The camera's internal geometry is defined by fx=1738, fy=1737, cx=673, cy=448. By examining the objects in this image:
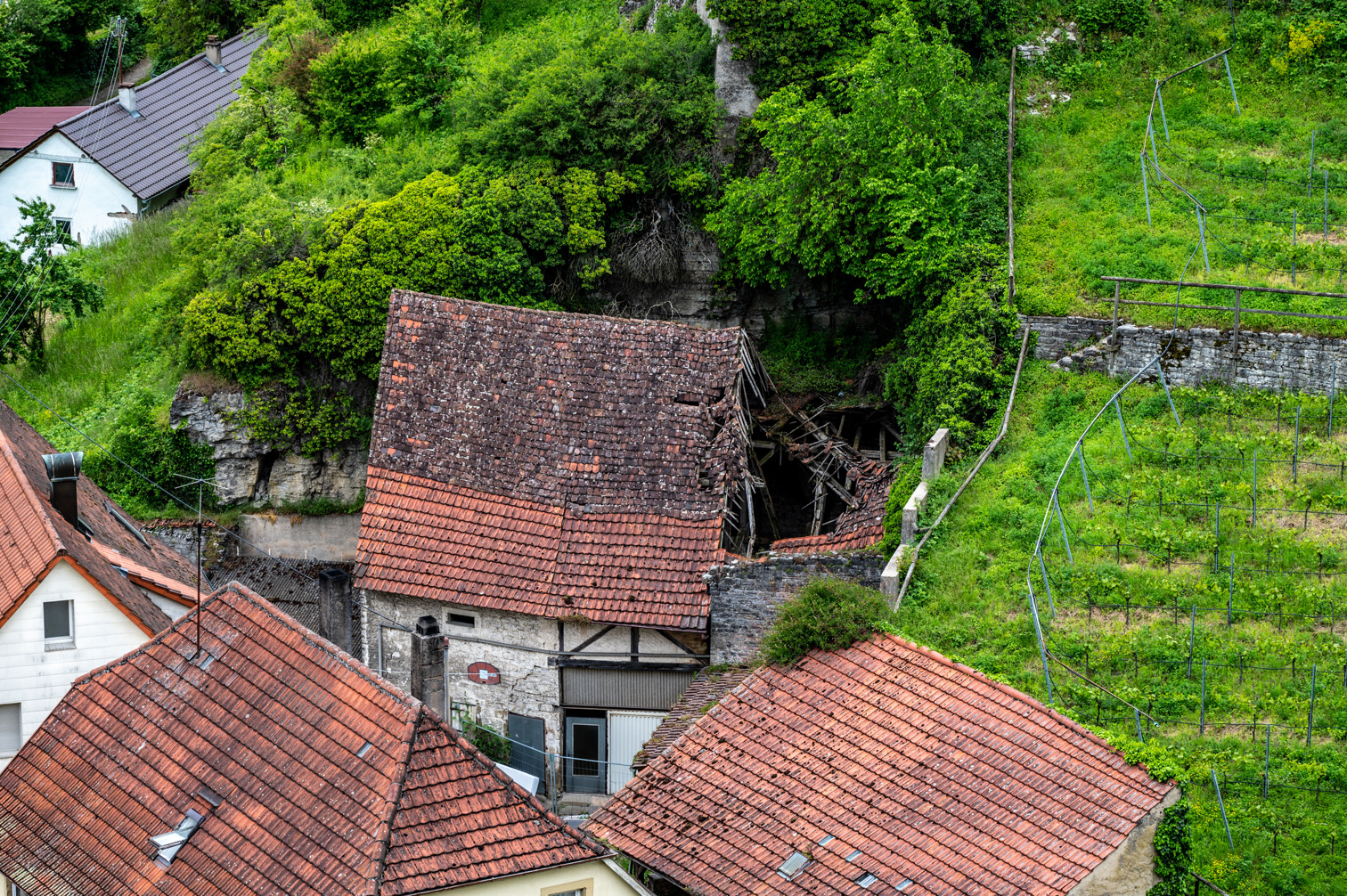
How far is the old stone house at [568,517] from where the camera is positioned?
29.3 meters

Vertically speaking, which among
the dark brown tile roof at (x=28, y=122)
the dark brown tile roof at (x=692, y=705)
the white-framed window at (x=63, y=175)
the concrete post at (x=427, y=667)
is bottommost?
the dark brown tile roof at (x=692, y=705)

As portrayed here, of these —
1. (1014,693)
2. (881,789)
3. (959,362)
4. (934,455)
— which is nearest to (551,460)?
(934,455)

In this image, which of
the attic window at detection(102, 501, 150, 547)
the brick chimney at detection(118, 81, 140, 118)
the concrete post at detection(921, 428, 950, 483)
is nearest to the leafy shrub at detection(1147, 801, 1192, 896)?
the concrete post at detection(921, 428, 950, 483)

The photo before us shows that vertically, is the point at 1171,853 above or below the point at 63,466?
below

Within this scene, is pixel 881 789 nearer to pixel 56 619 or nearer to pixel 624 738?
pixel 624 738

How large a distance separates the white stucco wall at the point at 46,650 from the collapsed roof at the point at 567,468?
4.71 meters

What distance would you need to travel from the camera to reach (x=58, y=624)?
88.3 feet

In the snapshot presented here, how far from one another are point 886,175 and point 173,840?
691 inches

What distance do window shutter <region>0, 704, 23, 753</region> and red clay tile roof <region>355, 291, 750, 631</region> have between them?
5988mm

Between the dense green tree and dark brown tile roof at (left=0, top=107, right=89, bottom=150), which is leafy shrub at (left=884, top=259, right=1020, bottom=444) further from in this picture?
dark brown tile roof at (left=0, top=107, right=89, bottom=150)

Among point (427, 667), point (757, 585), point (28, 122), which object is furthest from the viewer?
point (28, 122)

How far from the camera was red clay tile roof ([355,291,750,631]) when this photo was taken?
96.5 ft

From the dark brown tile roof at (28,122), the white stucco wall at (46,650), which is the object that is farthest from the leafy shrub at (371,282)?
the dark brown tile roof at (28,122)

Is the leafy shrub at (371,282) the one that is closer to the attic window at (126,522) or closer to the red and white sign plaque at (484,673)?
the attic window at (126,522)
